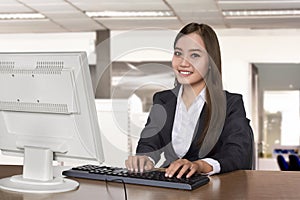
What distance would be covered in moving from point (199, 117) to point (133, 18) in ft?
16.0

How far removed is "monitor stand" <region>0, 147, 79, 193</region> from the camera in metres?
1.59

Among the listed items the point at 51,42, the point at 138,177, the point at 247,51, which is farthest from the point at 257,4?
the point at 138,177

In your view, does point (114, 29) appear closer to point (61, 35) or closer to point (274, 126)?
point (61, 35)

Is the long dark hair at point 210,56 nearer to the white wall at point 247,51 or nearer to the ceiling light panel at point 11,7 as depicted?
the ceiling light panel at point 11,7

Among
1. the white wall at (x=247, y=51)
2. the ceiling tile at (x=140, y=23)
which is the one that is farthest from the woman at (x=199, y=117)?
the white wall at (x=247, y=51)

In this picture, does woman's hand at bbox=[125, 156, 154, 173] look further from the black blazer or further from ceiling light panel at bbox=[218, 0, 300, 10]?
ceiling light panel at bbox=[218, 0, 300, 10]

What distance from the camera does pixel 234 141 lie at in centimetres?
197

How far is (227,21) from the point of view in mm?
6875

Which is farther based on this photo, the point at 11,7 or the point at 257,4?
the point at 11,7

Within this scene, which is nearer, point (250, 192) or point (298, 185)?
point (250, 192)

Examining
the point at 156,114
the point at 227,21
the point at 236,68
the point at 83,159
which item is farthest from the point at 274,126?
the point at 83,159

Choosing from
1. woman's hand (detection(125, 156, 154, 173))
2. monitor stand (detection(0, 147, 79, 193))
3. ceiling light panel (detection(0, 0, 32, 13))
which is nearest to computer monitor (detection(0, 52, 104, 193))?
monitor stand (detection(0, 147, 79, 193))

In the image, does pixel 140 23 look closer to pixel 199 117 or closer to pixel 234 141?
pixel 199 117

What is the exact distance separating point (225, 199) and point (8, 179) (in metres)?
0.73
